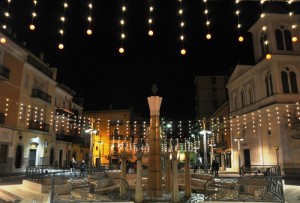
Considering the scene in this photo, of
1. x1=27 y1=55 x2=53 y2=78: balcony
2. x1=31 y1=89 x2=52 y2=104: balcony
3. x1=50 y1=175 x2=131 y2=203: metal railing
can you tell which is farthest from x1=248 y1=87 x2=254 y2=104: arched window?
x1=27 y1=55 x2=53 y2=78: balcony

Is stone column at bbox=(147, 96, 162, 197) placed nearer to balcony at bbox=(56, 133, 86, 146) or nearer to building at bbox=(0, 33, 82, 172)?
building at bbox=(0, 33, 82, 172)

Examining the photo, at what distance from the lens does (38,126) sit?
29.2 meters

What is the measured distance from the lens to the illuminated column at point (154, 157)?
12.4 m

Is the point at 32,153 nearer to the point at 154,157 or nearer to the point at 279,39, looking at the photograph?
the point at 154,157

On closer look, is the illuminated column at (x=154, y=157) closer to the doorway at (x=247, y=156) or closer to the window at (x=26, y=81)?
the window at (x=26, y=81)

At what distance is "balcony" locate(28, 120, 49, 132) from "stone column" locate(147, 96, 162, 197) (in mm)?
18960

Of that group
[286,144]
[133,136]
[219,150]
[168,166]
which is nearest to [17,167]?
[168,166]

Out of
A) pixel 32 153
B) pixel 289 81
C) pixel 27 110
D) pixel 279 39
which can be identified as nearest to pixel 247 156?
pixel 289 81

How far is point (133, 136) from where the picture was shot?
198ft

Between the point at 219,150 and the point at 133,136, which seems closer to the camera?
the point at 219,150

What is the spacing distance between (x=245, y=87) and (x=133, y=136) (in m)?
33.3

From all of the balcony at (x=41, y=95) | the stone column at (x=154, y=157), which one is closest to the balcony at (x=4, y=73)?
the balcony at (x=41, y=95)

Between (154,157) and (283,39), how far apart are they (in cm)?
2150

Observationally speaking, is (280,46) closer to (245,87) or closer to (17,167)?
(245,87)
